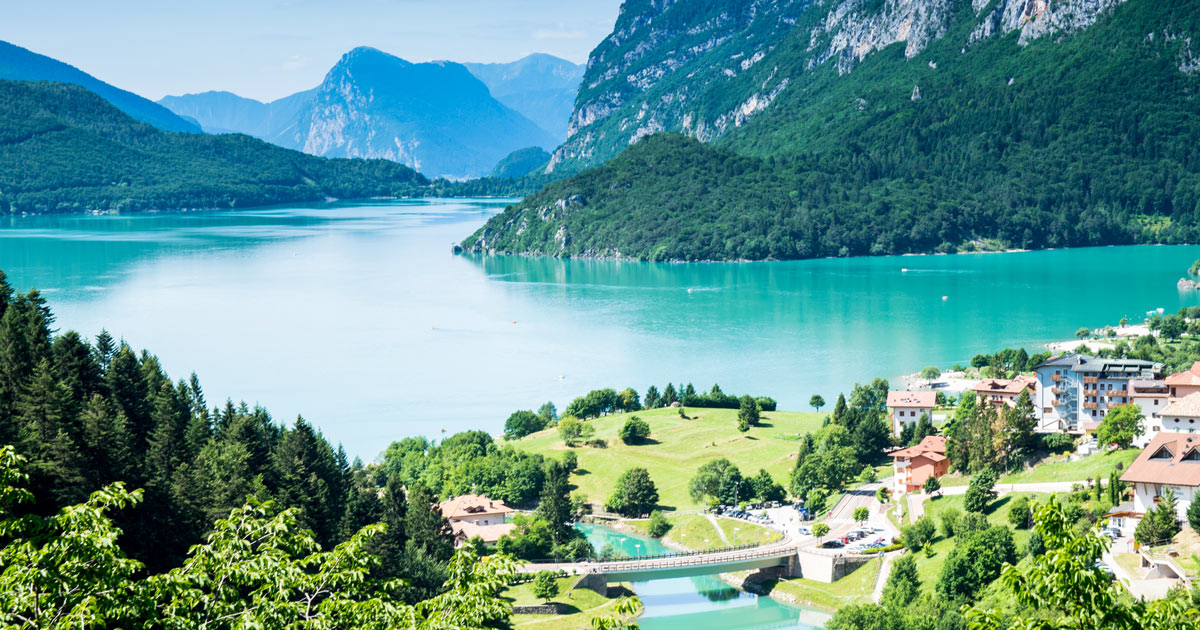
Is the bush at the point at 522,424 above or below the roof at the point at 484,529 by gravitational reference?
above

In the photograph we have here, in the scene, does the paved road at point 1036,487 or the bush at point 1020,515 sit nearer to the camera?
the bush at point 1020,515

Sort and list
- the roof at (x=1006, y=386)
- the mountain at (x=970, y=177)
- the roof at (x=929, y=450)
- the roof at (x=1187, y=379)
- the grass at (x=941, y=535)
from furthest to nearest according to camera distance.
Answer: the mountain at (x=970, y=177), the roof at (x=1006, y=386), the roof at (x=929, y=450), the roof at (x=1187, y=379), the grass at (x=941, y=535)

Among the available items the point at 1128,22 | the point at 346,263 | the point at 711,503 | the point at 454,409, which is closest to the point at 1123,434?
the point at 711,503

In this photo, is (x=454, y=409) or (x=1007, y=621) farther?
(x=454, y=409)

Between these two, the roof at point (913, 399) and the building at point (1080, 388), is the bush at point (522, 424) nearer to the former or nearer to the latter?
the roof at point (913, 399)

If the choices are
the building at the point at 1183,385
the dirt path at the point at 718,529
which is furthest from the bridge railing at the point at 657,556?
the building at the point at 1183,385

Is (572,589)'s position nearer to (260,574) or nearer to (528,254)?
(260,574)

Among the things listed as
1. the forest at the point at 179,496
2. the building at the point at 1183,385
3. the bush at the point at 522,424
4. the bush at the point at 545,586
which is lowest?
the bush at the point at 545,586
